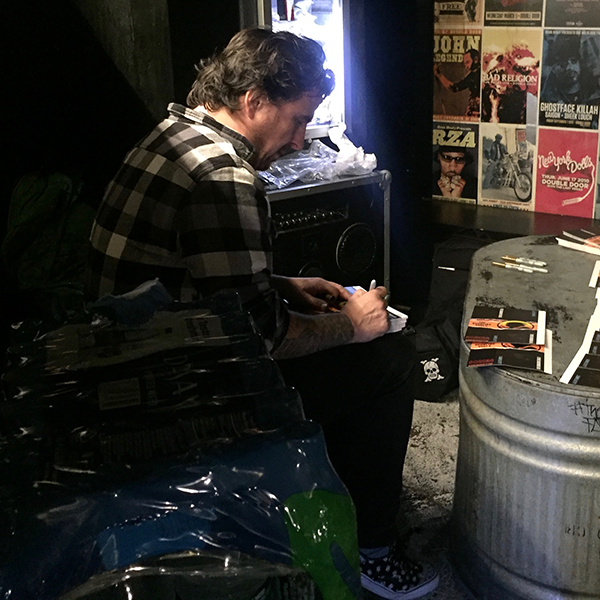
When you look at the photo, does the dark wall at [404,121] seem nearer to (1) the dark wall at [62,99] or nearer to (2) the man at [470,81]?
(2) the man at [470,81]

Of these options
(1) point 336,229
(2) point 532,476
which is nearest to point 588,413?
(2) point 532,476

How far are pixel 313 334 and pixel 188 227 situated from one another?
1.33 feet

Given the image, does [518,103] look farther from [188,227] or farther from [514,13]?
[188,227]

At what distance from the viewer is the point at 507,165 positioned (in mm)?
3482

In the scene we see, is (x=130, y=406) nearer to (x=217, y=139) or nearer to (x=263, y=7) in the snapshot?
(x=217, y=139)

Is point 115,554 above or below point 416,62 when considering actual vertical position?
below

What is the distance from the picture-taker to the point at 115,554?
2.33 ft

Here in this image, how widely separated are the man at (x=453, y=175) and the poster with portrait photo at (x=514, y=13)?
600mm

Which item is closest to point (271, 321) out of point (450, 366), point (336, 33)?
point (450, 366)

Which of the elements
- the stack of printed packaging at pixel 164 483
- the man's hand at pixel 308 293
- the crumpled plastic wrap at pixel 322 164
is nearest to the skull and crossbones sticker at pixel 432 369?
the man's hand at pixel 308 293

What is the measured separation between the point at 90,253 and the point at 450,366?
64.2 inches

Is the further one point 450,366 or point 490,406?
point 450,366

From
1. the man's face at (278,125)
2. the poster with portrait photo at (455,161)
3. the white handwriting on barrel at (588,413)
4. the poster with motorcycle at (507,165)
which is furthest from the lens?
the poster with portrait photo at (455,161)

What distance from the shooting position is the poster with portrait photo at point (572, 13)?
10.0 ft
